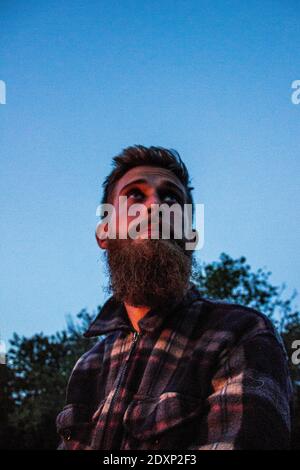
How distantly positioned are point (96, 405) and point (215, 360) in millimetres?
931

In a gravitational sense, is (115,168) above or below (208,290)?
below

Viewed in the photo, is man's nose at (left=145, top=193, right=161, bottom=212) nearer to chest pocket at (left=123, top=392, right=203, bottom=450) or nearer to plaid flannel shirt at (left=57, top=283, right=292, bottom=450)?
plaid flannel shirt at (left=57, top=283, right=292, bottom=450)

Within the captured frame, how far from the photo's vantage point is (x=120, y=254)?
3271 millimetres

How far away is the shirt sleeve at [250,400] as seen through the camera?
1.88 metres

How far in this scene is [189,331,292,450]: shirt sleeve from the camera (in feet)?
6.16

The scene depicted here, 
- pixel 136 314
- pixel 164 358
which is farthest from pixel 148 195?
pixel 164 358

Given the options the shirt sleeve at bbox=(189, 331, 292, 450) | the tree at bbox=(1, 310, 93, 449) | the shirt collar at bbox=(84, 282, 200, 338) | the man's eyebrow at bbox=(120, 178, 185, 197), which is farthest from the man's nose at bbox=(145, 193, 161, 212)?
the tree at bbox=(1, 310, 93, 449)

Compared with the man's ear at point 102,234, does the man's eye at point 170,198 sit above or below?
above

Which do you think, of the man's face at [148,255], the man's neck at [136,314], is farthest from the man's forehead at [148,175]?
the man's neck at [136,314]

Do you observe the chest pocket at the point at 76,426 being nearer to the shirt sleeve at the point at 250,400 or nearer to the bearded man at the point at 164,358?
the bearded man at the point at 164,358
